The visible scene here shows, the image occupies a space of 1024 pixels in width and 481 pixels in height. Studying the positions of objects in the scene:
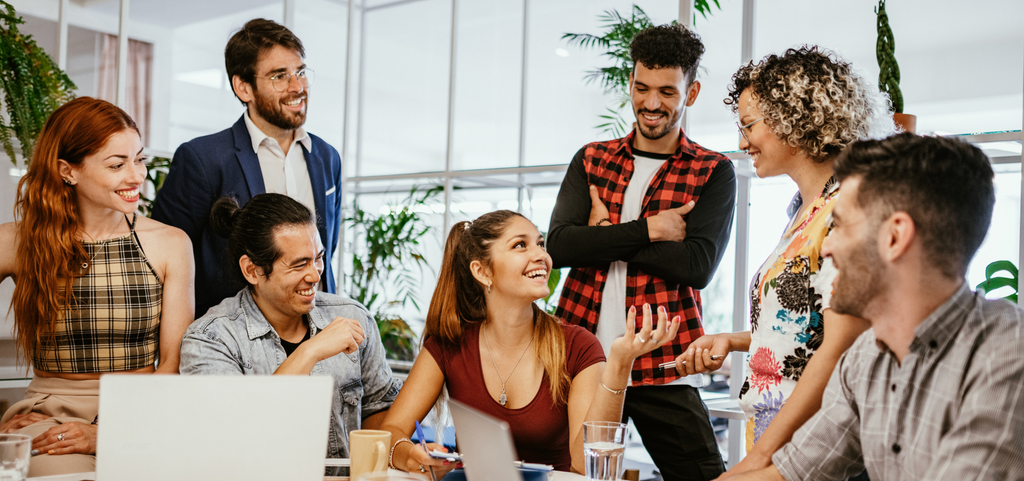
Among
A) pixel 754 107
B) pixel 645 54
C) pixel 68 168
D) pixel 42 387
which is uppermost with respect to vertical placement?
pixel 645 54

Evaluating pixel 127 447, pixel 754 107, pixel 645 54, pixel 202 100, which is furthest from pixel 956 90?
pixel 202 100

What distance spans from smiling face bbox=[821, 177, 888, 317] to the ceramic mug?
842 mm

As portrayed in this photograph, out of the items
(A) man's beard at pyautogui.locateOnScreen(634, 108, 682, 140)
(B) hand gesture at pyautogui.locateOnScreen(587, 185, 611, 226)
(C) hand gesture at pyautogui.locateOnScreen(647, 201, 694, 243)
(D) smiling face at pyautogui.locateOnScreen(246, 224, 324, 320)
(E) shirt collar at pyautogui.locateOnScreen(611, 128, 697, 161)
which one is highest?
(A) man's beard at pyautogui.locateOnScreen(634, 108, 682, 140)

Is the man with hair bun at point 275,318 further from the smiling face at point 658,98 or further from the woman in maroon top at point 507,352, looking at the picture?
the smiling face at point 658,98

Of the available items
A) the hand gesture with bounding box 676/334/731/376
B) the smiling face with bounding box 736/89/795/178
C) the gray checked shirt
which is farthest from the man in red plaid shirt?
the gray checked shirt

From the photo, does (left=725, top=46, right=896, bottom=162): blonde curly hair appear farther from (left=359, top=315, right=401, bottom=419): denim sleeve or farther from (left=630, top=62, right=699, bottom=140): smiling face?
(left=359, top=315, right=401, bottom=419): denim sleeve

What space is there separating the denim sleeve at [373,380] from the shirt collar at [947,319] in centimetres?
164

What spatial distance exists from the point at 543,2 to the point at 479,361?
11.3 feet

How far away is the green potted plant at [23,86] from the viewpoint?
4012 mm

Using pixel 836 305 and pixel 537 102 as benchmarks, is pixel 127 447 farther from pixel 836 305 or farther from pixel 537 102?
pixel 537 102

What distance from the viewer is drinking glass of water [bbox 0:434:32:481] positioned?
1.30m

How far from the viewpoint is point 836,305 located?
4.33ft

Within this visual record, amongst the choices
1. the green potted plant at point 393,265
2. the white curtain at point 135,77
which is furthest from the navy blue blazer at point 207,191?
the white curtain at point 135,77

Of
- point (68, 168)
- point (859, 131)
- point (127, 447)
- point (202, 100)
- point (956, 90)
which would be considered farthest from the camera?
point (202, 100)
